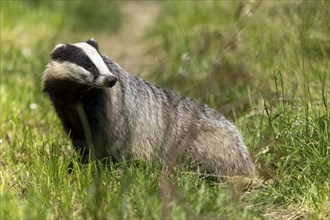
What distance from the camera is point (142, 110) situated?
15.1ft

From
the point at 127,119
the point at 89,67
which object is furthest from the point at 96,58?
the point at 127,119

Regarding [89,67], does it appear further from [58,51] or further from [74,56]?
[58,51]

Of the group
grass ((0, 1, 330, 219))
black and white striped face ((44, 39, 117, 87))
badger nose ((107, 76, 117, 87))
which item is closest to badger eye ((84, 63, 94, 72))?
black and white striped face ((44, 39, 117, 87))

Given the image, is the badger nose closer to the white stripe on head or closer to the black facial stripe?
the white stripe on head

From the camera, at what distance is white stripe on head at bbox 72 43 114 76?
426 cm

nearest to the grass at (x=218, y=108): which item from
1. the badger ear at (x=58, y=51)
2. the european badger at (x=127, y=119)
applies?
the european badger at (x=127, y=119)

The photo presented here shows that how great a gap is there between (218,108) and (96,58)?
152cm

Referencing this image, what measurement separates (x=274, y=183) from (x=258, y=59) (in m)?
1.74

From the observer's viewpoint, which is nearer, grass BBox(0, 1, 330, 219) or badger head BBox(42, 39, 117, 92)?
grass BBox(0, 1, 330, 219)

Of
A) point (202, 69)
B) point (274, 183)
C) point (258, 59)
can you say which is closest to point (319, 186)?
point (274, 183)

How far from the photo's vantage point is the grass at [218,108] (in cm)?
356

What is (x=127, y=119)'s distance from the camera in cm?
439

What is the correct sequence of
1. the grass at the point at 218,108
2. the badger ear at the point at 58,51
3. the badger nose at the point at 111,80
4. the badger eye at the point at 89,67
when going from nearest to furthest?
the grass at the point at 218,108, the badger nose at the point at 111,80, the badger eye at the point at 89,67, the badger ear at the point at 58,51

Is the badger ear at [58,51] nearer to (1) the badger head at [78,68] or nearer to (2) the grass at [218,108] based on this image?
(1) the badger head at [78,68]
